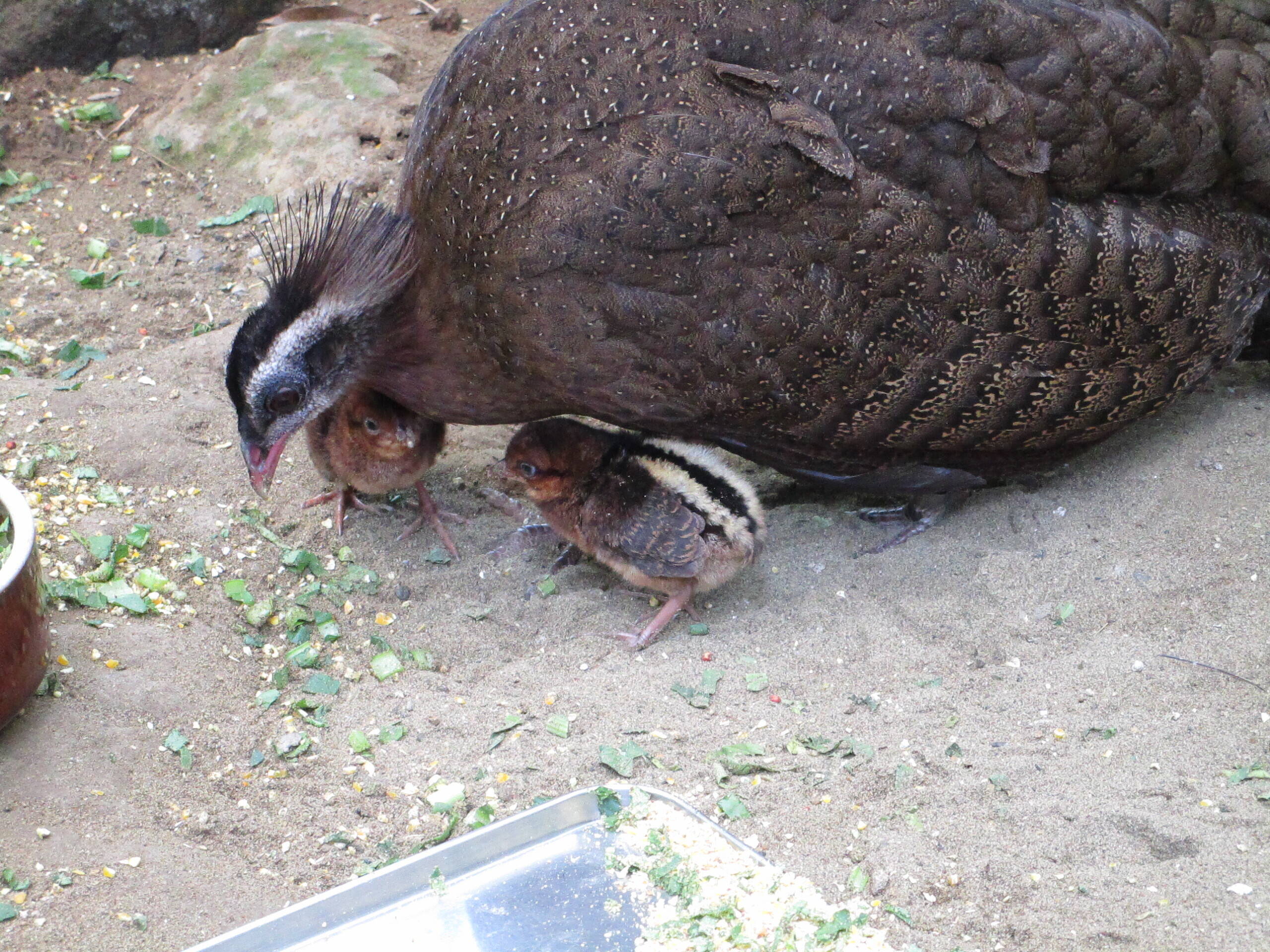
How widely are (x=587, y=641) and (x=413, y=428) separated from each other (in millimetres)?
1033

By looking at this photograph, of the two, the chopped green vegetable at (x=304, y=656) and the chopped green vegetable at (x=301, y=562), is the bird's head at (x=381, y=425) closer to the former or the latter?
the chopped green vegetable at (x=301, y=562)

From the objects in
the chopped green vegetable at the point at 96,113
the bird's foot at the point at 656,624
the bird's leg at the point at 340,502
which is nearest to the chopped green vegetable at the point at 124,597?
the bird's leg at the point at 340,502

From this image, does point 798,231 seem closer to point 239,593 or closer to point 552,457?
point 552,457

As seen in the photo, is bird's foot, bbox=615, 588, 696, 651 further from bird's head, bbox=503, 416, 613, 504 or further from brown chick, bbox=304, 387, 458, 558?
brown chick, bbox=304, 387, 458, 558

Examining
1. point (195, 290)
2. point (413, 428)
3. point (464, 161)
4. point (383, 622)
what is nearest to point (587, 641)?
point (383, 622)

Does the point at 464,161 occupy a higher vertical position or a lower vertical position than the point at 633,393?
higher

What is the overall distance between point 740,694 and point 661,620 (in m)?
0.47

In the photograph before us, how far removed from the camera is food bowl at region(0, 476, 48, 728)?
3289mm

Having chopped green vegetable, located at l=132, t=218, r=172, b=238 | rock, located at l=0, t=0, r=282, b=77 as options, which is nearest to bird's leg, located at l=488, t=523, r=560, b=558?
chopped green vegetable, located at l=132, t=218, r=172, b=238

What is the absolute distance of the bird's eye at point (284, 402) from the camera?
4.29 m

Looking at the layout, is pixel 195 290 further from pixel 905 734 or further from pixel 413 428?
pixel 905 734

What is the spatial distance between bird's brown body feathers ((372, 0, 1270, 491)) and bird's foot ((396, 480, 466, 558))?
57 centimetres

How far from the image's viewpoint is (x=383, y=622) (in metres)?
4.40

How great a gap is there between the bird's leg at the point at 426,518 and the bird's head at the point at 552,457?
435 mm
